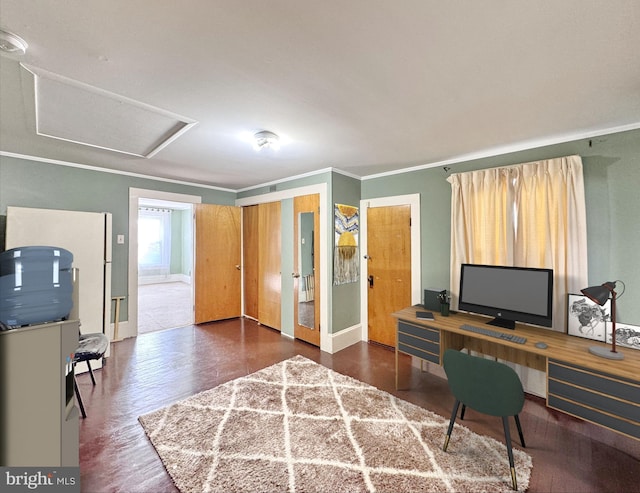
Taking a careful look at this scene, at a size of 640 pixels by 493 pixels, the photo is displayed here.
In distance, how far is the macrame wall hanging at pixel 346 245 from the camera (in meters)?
3.70

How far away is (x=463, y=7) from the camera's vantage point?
3.61 feet

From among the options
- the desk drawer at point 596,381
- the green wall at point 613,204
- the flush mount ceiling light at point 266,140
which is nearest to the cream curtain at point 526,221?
the green wall at point 613,204

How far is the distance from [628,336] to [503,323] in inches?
31.4

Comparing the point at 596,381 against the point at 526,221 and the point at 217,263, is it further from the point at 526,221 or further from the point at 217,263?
the point at 217,263

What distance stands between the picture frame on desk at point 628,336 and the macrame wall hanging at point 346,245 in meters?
2.60

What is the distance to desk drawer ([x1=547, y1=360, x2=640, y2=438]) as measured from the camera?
156 cm

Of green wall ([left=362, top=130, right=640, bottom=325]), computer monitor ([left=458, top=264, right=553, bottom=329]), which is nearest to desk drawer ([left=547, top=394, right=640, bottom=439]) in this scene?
computer monitor ([left=458, top=264, right=553, bottom=329])

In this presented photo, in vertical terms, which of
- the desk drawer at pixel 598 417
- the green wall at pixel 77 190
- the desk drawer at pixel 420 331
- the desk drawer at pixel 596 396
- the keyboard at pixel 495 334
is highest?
the green wall at pixel 77 190

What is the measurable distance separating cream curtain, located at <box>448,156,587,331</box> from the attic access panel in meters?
2.87

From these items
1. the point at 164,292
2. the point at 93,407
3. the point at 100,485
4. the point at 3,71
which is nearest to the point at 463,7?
the point at 3,71

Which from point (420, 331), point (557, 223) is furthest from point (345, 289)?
A: point (557, 223)

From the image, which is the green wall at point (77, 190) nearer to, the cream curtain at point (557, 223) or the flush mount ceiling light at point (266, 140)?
the flush mount ceiling light at point (266, 140)

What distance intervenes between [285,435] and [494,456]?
1.46 meters

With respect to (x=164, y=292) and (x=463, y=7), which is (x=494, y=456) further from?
(x=164, y=292)
